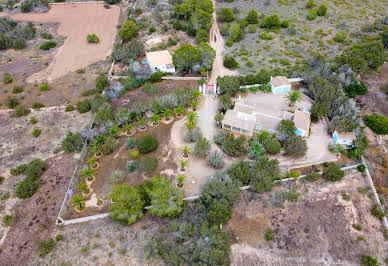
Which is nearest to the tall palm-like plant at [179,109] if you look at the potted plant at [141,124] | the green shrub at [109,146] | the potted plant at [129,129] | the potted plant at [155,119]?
the potted plant at [155,119]

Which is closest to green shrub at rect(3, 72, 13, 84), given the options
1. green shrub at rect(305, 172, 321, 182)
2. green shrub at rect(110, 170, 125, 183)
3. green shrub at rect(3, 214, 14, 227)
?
A: green shrub at rect(3, 214, 14, 227)

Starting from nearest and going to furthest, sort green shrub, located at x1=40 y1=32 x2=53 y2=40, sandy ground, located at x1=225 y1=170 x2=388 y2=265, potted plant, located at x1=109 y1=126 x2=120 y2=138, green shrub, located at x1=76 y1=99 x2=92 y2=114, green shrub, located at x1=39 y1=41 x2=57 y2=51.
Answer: sandy ground, located at x1=225 y1=170 x2=388 y2=265
potted plant, located at x1=109 y1=126 x2=120 y2=138
green shrub, located at x1=76 y1=99 x2=92 y2=114
green shrub, located at x1=39 y1=41 x2=57 y2=51
green shrub, located at x1=40 y1=32 x2=53 y2=40

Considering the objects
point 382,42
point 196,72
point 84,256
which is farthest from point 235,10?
point 84,256

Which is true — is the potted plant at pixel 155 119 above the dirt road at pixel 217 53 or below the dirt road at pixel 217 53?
below

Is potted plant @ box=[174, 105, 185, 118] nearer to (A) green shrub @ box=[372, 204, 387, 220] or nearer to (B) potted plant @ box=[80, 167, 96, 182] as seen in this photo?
(B) potted plant @ box=[80, 167, 96, 182]

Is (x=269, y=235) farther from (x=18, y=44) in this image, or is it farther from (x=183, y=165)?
(x=18, y=44)

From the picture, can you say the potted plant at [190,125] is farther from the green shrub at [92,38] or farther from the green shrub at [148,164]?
the green shrub at [92,38]

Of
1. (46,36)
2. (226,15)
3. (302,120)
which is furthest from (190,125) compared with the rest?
(46,36)

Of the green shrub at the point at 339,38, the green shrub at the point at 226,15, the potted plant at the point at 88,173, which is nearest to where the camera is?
the potted plant at the point at 88,173
